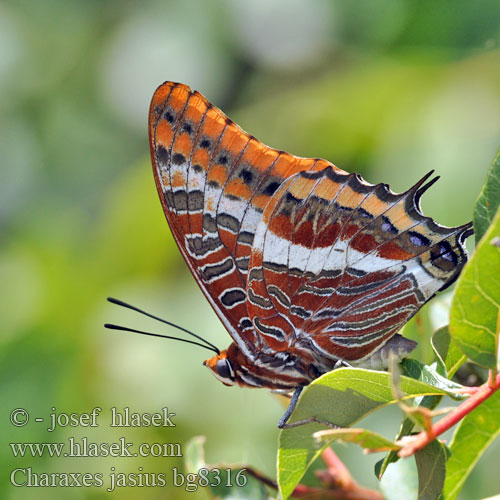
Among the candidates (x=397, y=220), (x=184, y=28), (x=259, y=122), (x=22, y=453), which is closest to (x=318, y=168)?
(x=397, y=220)

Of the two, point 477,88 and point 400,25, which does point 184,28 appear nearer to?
point 400,25

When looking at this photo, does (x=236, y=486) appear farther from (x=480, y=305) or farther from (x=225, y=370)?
(x=480, y=305)

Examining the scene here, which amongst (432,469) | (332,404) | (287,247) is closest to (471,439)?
(432,469)

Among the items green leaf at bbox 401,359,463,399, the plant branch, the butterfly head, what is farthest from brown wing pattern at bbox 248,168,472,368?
green leaf at bbox 401,359,463,399

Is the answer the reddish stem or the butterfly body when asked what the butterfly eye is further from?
the reddish stem

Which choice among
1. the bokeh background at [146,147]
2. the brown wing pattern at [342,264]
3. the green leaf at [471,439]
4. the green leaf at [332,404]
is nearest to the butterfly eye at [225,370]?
the brown wing pattern at [342,264]

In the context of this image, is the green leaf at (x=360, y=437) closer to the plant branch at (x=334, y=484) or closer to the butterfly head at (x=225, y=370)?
the plant branch at (x=334, y=484)
